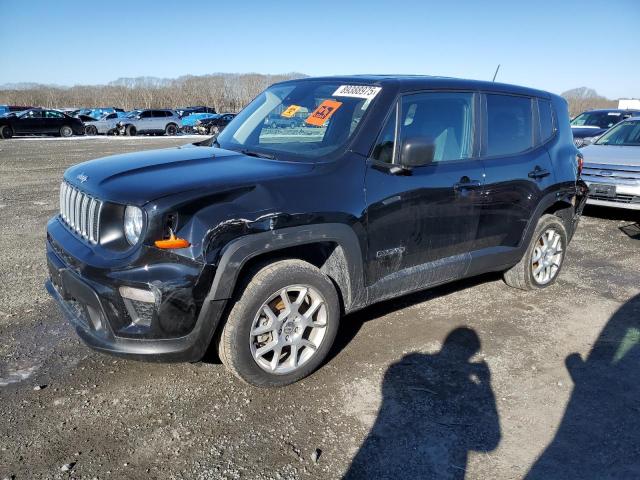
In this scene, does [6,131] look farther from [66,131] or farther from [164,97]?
[164,97]

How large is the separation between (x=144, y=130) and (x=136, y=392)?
29.8 metres

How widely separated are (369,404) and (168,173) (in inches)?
73.3

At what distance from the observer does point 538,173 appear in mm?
4625

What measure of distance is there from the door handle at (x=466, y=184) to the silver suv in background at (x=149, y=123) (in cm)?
2950

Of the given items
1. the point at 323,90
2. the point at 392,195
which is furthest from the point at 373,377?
the point at 323,90

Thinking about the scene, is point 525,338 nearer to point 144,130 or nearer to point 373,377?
point 373,377

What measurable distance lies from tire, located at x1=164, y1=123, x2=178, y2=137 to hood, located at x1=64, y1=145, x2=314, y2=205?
29413mm

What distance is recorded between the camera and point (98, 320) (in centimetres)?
290

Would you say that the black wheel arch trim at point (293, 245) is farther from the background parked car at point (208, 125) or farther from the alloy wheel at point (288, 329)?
the background parked car at point (208, 125)

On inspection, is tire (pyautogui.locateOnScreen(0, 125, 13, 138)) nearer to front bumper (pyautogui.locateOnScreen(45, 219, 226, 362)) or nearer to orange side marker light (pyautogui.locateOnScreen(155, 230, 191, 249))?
front bumper (pyautogui.locateOnScreen(45, 219, 226, 362))

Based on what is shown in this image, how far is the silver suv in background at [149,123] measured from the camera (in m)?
30.3

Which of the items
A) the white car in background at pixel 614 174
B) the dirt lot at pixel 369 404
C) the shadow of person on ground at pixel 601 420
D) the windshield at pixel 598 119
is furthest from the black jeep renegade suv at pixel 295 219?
the windshield at pixel 598 119

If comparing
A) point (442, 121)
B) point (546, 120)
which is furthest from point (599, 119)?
point (442, 121)

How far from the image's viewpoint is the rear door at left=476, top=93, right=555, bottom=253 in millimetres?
4207
